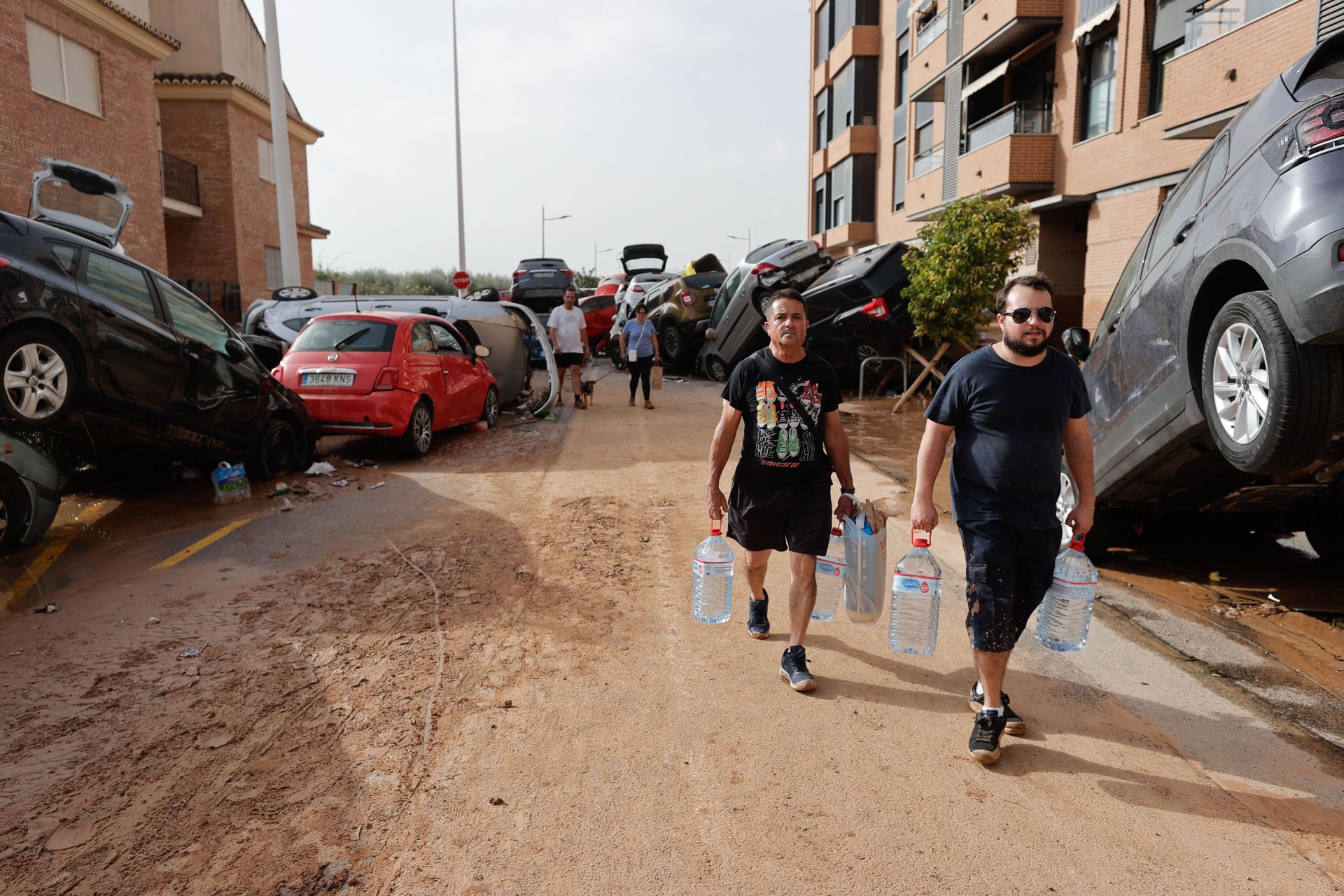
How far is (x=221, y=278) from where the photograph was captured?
24.8 metres

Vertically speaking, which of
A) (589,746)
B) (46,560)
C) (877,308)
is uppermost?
(877,308)

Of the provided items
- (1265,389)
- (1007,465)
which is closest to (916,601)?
(1007,465)

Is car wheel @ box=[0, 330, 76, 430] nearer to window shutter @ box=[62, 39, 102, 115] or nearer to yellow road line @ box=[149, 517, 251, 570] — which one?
yellow road line @ box=[149, 517, 251, 570]

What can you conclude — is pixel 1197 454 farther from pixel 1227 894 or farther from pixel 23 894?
pixel 23 894

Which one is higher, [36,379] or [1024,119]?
[1024,119]

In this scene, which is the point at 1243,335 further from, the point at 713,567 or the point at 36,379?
the point at 36,379

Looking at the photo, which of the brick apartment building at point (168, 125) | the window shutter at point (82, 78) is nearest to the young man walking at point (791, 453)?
the brick apartment building at point (168, 125)

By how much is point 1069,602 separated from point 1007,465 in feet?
2.92

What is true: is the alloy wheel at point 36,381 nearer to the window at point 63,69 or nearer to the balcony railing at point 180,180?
the window at point 63,69

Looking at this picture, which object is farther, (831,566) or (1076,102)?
(1076,102)

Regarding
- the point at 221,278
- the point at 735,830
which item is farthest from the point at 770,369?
the point at 221,278

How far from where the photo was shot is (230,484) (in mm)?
8328

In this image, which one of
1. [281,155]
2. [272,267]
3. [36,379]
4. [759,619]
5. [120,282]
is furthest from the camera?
[272,267]

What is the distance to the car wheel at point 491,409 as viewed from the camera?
12.5 metres
